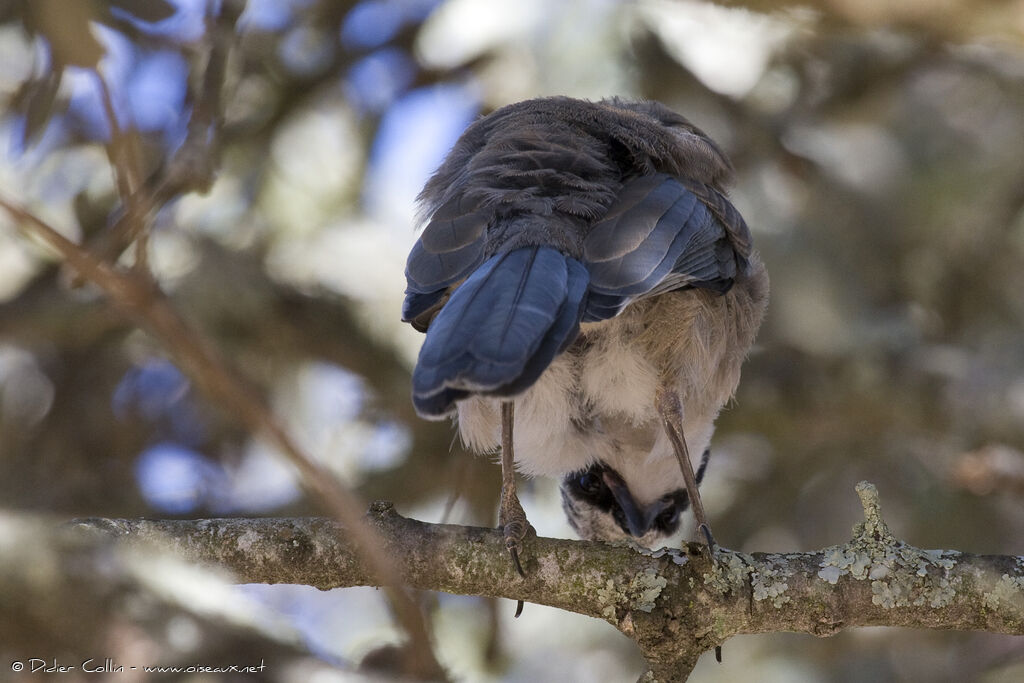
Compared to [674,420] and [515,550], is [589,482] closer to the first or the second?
[674,420]

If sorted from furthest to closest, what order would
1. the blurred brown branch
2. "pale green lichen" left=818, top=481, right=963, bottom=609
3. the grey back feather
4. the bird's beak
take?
the bird's beak
the grey back feather
"pale green lichen" left=818, top=481, right=963, bottom=609
the blurred brown branch

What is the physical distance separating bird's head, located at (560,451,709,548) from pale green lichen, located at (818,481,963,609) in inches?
44.6

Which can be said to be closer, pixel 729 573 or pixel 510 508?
pixel 729 573

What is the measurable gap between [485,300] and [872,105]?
181 inches

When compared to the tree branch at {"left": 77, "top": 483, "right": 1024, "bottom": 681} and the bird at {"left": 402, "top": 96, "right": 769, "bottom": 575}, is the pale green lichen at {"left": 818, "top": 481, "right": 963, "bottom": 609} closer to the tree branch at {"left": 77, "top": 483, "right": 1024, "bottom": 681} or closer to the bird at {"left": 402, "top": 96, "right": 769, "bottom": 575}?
the tree branch at {"left": 77, "top": 483, "right": 1024, "bottom": 681}

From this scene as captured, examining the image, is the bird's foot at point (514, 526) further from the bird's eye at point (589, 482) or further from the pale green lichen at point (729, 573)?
the bird's eye at point (589, 482)

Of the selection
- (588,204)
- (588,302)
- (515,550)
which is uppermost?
(588,204)

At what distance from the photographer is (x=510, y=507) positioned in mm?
3098

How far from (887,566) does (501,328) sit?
3.88 ft

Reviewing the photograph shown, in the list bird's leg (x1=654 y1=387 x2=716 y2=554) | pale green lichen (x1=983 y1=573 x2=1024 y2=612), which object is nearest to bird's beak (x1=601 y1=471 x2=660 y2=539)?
bird's leg (x1=654 y1=387 x2=716 y2=554)

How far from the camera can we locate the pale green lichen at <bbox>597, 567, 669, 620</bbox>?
2795 mm

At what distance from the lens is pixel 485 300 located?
8.77 ft

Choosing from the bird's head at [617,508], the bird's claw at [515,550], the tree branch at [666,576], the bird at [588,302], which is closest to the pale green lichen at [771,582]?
the tree branch at [666,576]

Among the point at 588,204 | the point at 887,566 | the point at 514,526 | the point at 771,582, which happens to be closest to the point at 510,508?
the point at 514,526
